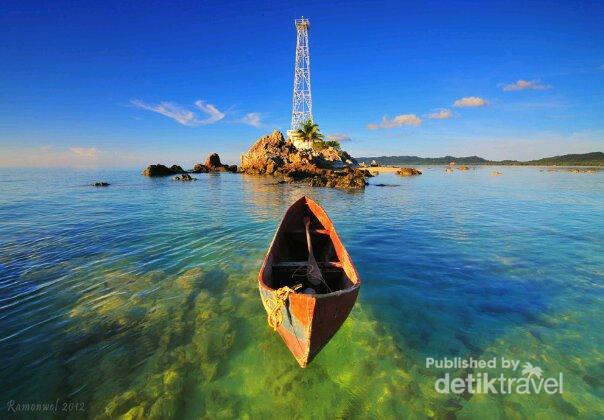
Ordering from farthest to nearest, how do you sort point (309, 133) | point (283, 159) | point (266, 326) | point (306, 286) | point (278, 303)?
point (309, 133) → point (283, 159) → point (306, 286) → point (266, 326) → point (278, 303)

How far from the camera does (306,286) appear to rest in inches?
283

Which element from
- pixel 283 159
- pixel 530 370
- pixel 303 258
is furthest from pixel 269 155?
pixel 530 370

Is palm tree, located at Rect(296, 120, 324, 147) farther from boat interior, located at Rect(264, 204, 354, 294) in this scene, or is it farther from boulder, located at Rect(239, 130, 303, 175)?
boat interior, located at Rect(264, 204, 354, 294)

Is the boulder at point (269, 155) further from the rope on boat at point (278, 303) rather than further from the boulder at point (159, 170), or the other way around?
the rope on boat at point (278, 303)

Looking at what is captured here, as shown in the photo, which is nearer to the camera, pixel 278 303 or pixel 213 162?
pixel 278 303

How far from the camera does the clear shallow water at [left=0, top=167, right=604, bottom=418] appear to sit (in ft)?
16.1

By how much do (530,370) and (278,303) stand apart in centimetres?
504

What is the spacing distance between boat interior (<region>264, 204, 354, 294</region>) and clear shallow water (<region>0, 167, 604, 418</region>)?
1080 millimetres

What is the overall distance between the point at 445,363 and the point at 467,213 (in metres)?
18.5

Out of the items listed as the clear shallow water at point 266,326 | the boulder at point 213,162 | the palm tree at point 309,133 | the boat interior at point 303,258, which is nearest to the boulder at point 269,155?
the palm tree at point 309,133

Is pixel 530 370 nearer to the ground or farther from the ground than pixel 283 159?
nearer to the ground

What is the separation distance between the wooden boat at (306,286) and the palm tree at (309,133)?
204 feet

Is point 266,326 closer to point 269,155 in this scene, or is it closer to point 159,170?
point 269,155

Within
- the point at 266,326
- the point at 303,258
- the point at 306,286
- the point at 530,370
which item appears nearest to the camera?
the point at 530,370
